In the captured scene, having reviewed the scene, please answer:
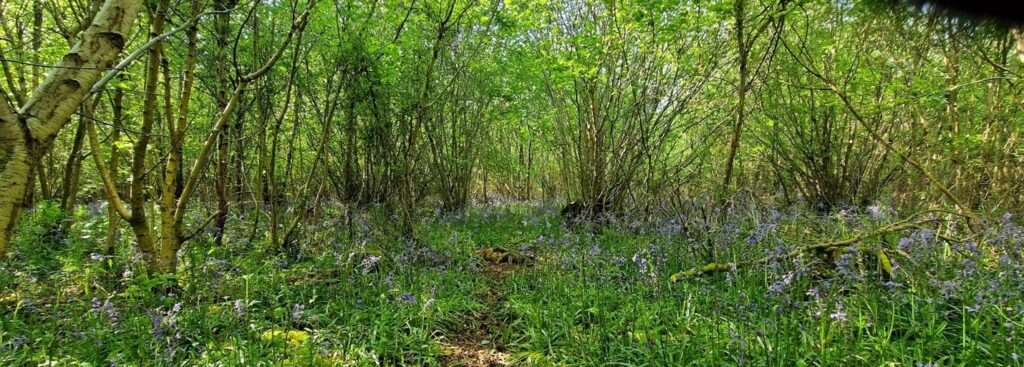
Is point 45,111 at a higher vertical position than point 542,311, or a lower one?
higher

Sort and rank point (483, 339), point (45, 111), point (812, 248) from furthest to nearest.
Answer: point (812, 248)
point (483, 339)
point (45, 111)

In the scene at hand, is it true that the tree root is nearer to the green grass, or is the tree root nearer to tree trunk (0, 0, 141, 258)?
the green grass

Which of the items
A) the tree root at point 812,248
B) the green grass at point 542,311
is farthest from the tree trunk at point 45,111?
the tree root at point 812,248

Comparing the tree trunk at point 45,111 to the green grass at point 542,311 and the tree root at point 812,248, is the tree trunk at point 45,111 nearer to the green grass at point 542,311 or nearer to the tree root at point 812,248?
the green grass at point 542,311

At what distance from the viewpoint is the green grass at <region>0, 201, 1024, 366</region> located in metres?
2.23

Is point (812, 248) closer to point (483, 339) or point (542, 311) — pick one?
point (542, 311)

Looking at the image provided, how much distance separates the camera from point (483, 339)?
318 centimetres

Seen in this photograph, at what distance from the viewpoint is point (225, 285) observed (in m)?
3.46

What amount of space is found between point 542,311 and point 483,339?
48 cm

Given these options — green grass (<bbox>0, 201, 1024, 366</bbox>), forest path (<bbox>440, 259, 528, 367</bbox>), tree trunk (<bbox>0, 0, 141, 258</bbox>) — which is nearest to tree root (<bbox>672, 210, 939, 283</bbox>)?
green grass (<bbox>0, 201, 1024, 366</bbox>)

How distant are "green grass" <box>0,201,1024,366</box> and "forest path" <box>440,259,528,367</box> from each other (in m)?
0.02

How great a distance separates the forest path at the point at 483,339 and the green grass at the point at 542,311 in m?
0.02

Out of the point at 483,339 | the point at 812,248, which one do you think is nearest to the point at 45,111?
the point at 483,339

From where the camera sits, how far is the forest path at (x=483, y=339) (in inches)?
110
